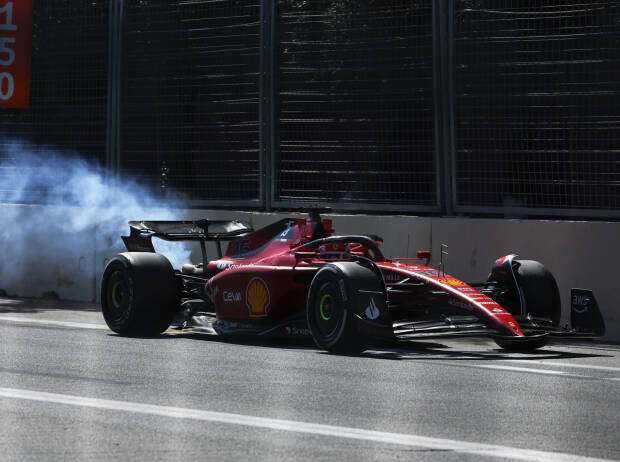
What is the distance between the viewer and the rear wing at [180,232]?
41.7 feet

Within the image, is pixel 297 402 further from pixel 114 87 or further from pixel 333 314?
pixel 114 87

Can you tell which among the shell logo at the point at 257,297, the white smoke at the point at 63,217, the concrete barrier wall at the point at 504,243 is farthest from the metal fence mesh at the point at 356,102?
the shell logo at the point at 257,297

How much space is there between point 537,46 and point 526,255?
2.29 m

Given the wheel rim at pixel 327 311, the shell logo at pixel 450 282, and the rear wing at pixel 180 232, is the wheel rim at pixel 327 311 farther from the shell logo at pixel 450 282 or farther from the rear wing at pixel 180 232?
the rear wing at pixel 180 232

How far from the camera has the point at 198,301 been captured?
12211mm

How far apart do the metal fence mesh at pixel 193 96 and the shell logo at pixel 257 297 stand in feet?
15.3

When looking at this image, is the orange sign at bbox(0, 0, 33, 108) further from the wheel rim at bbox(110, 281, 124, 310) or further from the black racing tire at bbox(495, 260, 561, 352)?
the black racing tire at bbox(495, 260, 561, 352)

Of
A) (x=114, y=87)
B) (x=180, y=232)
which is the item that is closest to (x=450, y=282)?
(x=180, y=232)

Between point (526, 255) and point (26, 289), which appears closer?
point (526, 255)

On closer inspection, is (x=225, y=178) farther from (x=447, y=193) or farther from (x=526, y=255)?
(x=526, y=255)

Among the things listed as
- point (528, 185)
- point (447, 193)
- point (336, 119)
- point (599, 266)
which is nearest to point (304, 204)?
point (336, 119)

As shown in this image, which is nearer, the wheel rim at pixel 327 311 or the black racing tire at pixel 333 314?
the black racing tire at pixel 333 314

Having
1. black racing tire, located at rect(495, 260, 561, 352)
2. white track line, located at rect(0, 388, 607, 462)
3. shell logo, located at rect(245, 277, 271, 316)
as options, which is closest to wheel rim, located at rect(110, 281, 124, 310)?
shell logo, located at rect(245, 277, 271, 316)

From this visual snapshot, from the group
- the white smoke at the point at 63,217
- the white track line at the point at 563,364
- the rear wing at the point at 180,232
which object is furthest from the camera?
the white smoke at the point at 63,217
